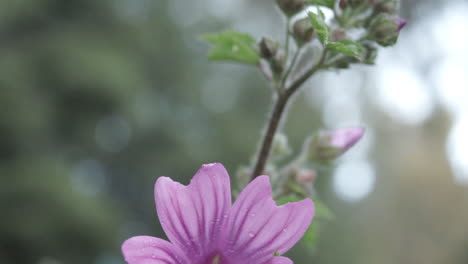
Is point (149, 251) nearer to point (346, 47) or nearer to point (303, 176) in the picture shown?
point (346, 47)

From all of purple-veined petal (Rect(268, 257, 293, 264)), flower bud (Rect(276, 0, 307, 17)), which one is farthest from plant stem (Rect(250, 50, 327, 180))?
purple-veined petal (Rect(268, 257, 293, 264))

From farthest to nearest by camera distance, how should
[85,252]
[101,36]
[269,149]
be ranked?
[101,36] < [85,252] < [269,149]

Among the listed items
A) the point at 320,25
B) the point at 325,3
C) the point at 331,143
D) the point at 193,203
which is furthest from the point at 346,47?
the point at 331,143

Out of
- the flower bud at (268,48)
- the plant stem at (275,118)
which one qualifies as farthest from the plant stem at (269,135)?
the flower bud at (268,48)

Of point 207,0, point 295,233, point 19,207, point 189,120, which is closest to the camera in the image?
point 295,233

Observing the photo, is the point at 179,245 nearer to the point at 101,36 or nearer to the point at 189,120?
the point at 101,36

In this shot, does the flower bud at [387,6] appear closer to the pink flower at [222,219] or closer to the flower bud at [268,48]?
the flower bud at [268,48]

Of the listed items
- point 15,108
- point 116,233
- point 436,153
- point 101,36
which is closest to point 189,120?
point 101,36
